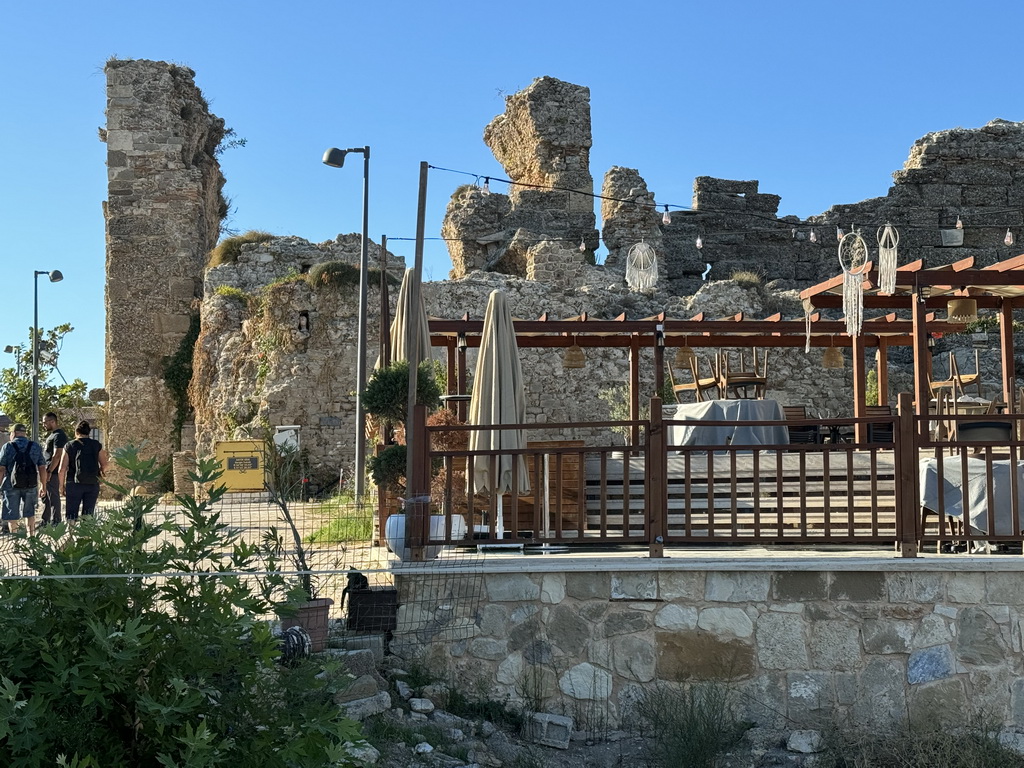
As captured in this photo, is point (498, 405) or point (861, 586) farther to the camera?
point (498, 405)

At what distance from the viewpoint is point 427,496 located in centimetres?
630

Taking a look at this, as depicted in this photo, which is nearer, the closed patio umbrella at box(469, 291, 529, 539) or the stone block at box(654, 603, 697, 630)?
the stone block at box(654, 603, 697, 630)

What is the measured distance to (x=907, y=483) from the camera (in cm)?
595

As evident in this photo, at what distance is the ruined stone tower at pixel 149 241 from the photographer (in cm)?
1667

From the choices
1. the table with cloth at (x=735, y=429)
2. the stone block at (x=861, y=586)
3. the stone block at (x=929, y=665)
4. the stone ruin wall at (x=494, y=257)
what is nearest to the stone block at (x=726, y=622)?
the stone block at (x=861, y=586)

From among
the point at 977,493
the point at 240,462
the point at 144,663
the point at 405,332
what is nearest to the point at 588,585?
the point at 977,493

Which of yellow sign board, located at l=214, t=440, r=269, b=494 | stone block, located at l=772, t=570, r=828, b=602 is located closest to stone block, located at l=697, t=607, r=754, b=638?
stone block, located at l=772, t=570, r=828, b=602

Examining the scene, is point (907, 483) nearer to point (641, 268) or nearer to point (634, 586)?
point (634, 586)

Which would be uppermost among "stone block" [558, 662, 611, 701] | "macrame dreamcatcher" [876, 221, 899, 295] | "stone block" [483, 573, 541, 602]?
"macrame dreamcatcher" [876, 221, 899, 295]

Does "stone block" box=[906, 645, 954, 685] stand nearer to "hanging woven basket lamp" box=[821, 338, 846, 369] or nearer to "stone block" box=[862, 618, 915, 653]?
"stone block" box=[862, 618, 915, 653]

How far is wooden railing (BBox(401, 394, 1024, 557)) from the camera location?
595 cm

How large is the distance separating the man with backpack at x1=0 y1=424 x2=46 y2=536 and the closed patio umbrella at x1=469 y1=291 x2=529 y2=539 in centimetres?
426

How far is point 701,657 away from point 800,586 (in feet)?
2.24

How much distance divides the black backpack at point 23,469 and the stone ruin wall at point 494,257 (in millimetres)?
5428
